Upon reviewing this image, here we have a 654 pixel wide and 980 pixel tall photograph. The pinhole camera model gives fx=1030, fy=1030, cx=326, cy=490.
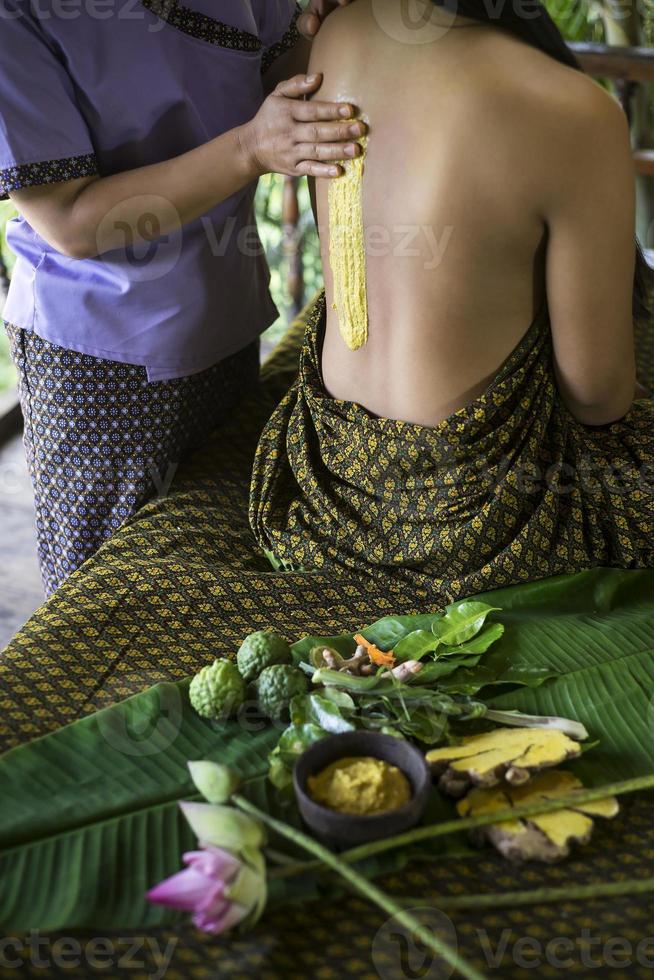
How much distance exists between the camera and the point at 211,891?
0.96 metres

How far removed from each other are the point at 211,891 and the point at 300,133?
0.99 m

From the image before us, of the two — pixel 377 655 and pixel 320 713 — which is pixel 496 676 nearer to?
pixel 377 655

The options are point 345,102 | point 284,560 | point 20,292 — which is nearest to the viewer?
point 345,102

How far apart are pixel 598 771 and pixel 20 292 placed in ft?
4.02

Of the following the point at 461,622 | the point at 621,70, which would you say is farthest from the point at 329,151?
the point at 621,70

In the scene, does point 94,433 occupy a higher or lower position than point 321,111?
lower

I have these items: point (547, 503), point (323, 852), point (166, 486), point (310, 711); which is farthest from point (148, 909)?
point (166, 486)

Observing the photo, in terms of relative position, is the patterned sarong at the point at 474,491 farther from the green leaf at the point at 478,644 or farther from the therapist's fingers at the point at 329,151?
the therapist's fingers at the point at 329,151

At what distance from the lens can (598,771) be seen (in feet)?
3.91

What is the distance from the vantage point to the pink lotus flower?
37.9 inches

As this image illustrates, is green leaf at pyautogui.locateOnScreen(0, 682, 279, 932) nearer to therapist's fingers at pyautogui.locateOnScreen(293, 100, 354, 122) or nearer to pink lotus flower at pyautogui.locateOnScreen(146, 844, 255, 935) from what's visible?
pink lotus flower at pyautogui.locateOnScreen(146, 844, 255, 935)

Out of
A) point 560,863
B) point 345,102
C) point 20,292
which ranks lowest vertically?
point 560,863

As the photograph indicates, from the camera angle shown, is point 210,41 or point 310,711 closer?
point 310,711

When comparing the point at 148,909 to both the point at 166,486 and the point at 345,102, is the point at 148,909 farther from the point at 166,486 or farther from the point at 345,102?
the point at 345,102
